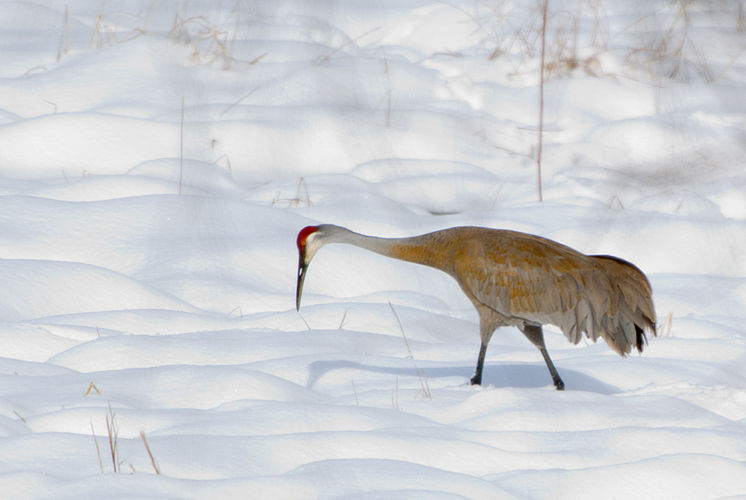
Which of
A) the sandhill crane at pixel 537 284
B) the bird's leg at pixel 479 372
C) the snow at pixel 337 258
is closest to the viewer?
the snow at pixel 337 258

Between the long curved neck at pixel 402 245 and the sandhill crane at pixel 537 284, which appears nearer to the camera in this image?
the sandhill crane at pixel 537 284

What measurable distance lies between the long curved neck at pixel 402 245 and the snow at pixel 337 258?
0.14 m

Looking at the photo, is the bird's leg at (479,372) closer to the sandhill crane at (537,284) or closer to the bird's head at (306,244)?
the sandhill crane at (537,284)

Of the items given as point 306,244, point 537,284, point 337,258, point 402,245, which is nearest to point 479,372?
point 537,284

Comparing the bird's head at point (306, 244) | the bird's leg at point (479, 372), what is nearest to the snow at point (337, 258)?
the bird's leg at point (479, 372)

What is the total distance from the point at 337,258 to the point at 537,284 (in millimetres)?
1805

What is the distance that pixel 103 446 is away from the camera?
8.79 ft

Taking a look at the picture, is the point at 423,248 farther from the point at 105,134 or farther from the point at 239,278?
the point at 105,134

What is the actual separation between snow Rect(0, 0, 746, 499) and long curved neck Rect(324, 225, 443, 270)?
5.4 inches

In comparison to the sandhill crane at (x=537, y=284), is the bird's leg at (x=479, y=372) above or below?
below

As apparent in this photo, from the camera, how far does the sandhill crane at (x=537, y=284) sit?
152 inches

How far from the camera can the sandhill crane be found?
3.87 m

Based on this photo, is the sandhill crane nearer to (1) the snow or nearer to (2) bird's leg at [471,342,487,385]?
(2) bird's leg at [471,342,487,385]

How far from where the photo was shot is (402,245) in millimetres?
4270
